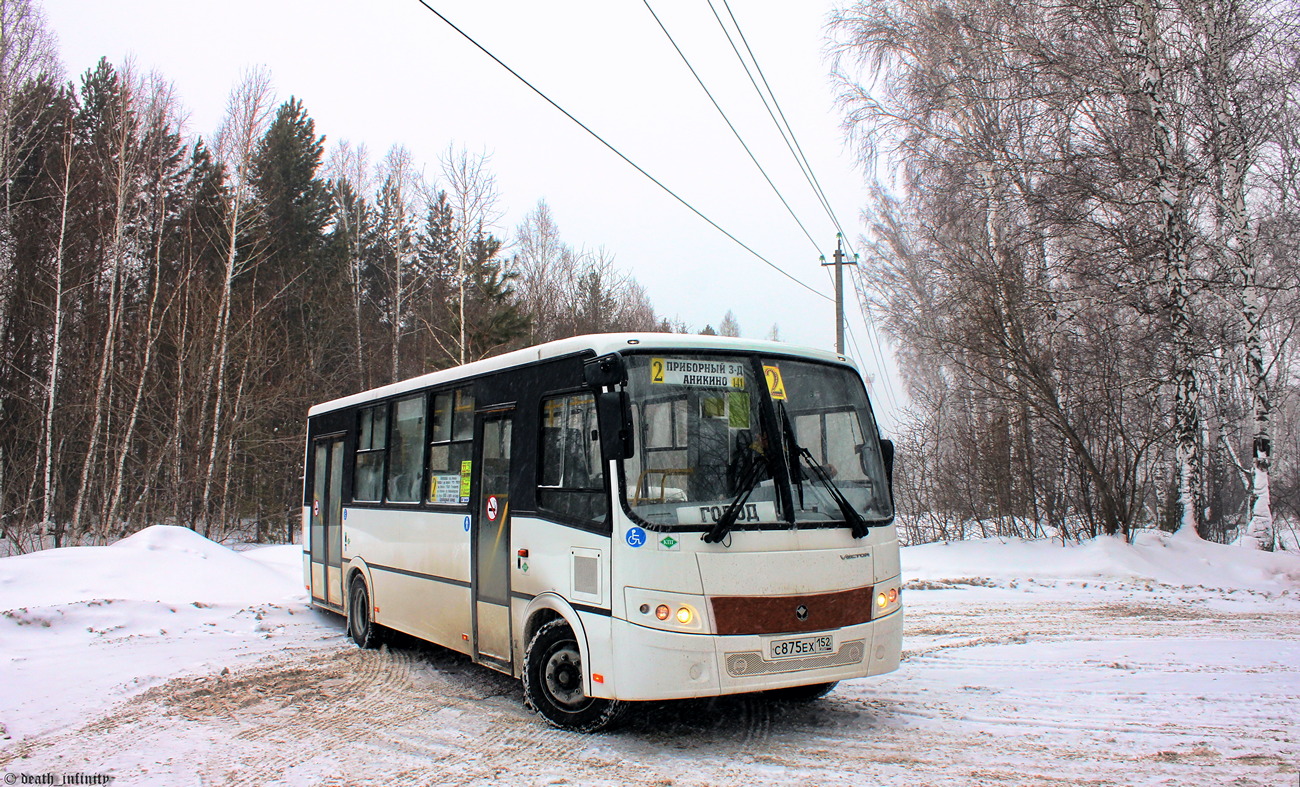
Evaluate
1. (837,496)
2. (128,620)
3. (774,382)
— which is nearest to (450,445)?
(774,382)

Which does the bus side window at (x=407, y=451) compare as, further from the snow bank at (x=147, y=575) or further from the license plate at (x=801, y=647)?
the snow bank at (x=147, y=575)

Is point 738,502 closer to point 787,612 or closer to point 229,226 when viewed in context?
point 787,612

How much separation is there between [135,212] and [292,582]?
17.8 m

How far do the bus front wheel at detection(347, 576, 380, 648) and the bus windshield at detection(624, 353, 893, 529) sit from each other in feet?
16.3

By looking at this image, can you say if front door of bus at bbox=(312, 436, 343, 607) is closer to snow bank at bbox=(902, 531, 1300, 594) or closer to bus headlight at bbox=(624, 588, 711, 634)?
bus headlight at bbox=(624, 588, 711, 634)

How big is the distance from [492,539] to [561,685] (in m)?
1.37

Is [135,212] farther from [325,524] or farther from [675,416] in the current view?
[675,416]

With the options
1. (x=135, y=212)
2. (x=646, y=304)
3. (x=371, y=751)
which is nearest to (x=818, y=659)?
(x=371, y=751)

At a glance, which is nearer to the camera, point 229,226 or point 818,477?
point 818,477

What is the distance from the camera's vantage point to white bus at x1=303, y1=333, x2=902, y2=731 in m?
5.12

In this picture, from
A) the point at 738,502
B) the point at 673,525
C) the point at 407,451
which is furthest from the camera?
the point at 407,451

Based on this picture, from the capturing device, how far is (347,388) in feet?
106

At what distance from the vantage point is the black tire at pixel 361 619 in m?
8.98

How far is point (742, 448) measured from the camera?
5488mm
